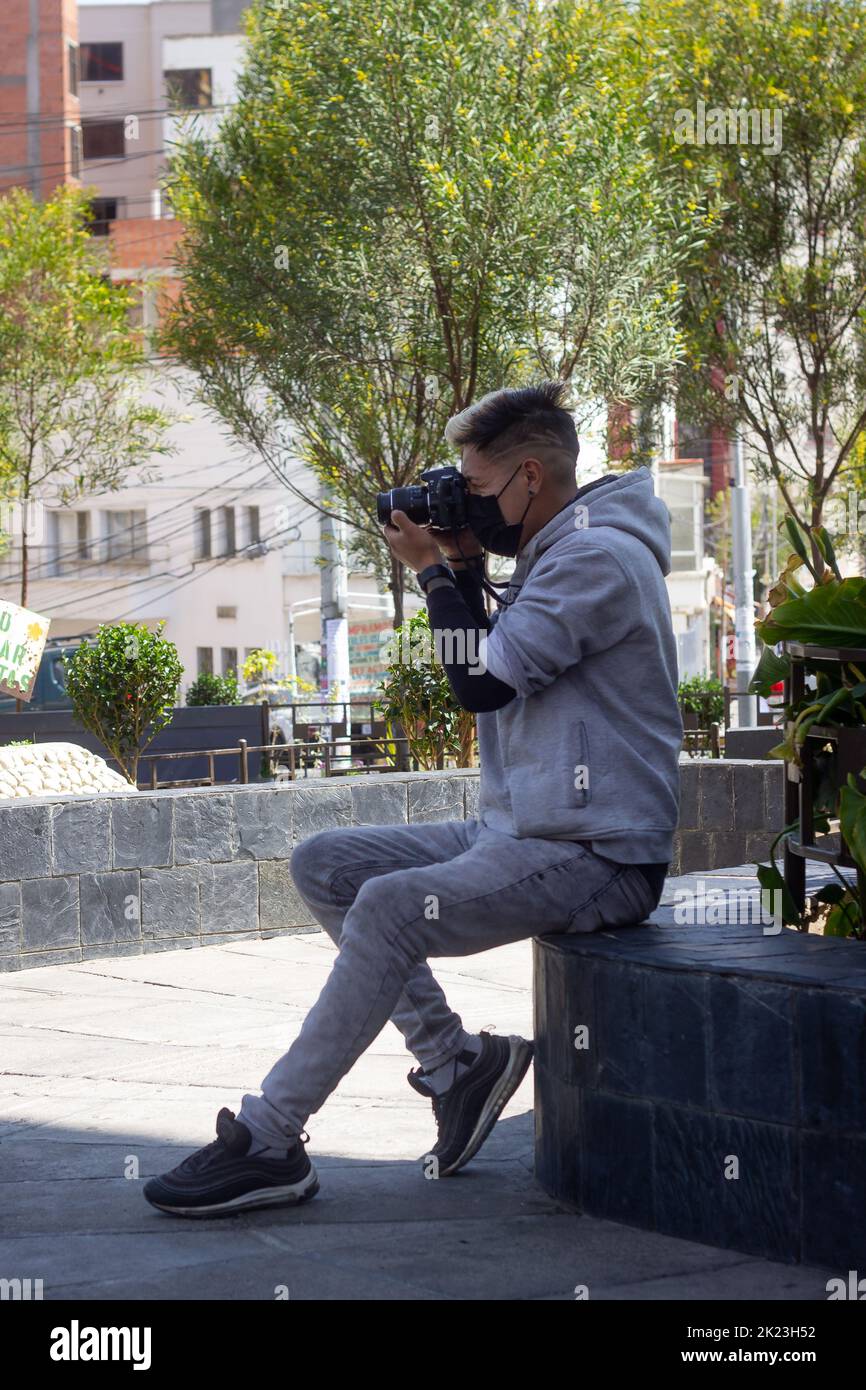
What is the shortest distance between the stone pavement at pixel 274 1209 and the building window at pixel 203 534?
43469mm

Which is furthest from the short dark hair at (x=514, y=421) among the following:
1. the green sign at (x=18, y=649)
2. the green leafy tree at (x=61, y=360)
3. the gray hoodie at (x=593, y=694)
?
the green leafy tree at (x=61, y=360)

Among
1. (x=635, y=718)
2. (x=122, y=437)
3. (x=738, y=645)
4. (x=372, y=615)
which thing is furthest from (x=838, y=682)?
(x=372, y=615)

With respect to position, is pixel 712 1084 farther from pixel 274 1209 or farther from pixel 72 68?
pixel 72 68

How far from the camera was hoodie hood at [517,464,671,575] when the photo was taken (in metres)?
4.04

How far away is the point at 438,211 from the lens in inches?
631

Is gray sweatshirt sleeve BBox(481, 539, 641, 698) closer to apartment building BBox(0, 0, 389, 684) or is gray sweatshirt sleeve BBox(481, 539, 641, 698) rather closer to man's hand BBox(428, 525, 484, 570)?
man's hand BBox(428, 525, 484, 570)

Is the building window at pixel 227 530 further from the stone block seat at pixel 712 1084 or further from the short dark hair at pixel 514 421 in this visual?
the stone block seat at pixel 712 1084

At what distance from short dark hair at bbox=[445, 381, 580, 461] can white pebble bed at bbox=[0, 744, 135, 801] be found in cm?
653

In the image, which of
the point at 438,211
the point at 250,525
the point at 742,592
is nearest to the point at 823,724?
the point at 438,211

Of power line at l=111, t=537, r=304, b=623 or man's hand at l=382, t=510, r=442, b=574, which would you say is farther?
power line at l=111, t=537, r=304, b=623

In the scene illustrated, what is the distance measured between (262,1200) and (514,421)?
1861mm

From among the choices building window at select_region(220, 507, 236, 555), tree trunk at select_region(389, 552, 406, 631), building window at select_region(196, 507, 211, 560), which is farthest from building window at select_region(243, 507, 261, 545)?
tree trunk at select_region(389, 552, 406, 631)

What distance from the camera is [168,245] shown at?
53.8m
